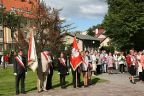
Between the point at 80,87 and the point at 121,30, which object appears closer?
the point at 80,87

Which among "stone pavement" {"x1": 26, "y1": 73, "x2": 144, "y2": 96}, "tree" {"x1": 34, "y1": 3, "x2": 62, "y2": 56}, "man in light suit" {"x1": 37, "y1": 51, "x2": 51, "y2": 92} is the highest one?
"tree" {"x1": 34, "y1": 3, "x2": 62, "y2": 56}

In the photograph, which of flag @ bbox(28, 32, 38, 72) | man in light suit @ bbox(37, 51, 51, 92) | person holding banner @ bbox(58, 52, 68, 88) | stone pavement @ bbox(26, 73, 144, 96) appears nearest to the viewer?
stone pavement @ bbox(26, 73, 144, 96)

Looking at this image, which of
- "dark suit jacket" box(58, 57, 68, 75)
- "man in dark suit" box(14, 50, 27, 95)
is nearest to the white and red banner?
"man in dark suit" box(14, 50, 27, 95)

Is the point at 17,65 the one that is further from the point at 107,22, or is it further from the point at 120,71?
the point at 107,22

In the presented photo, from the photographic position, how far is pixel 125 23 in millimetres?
44281

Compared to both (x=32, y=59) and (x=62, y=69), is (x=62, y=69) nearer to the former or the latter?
(x=62, y=69)

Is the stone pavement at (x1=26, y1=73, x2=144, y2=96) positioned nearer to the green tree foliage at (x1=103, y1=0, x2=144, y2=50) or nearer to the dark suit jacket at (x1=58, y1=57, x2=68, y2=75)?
the dark suit jacket at (x1=58, y1=57, x2=68, y2=75)

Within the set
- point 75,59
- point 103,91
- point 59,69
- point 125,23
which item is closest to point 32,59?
point 59,69

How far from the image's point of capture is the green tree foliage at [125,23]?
43.8 metres

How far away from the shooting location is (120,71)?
32.6m

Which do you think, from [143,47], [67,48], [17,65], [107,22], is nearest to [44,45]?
[67,48]

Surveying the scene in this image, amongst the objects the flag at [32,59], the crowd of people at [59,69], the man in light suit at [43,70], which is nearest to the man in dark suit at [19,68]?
the crowd of people at [59,69]

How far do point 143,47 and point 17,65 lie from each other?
1267 inches

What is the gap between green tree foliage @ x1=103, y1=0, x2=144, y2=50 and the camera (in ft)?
144
